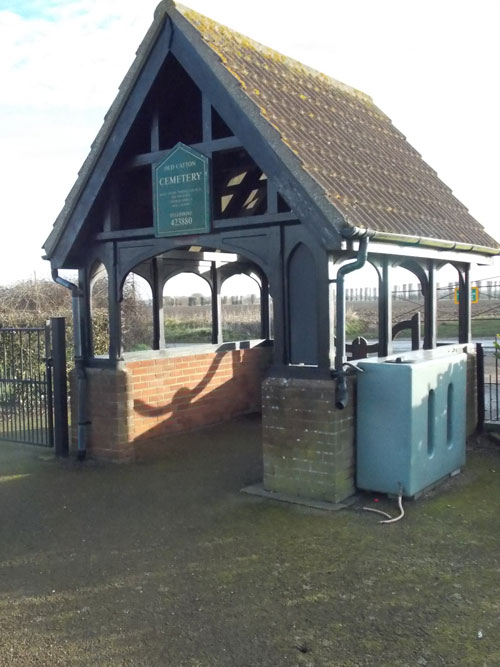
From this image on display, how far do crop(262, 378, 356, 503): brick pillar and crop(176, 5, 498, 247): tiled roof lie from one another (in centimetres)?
175

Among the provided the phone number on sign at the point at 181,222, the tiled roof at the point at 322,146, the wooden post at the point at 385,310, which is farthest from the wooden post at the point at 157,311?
the wooden post at the point at 385,310

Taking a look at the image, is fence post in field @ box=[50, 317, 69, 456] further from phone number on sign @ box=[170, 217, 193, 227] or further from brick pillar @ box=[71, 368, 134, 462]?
phone number on sign @ box=[170, 217, 193, 227]

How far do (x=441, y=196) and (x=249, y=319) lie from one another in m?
24.0

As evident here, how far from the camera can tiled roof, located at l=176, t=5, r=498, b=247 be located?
6934 mm

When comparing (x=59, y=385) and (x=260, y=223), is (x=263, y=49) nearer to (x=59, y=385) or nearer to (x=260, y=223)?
(x=260, y=223)

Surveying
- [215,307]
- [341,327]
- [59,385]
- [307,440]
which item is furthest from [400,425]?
[215,307]

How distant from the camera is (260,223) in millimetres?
7133

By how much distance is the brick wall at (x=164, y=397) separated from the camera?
8.62m

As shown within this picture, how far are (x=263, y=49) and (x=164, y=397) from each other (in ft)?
16.0

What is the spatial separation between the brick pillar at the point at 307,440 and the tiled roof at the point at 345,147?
1.75m

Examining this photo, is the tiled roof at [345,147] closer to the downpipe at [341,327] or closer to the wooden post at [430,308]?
the downpipe at [341,327]

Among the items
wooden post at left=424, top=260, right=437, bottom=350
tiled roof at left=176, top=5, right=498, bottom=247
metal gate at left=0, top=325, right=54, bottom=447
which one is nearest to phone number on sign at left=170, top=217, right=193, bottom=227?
tiled roof at left=176, top=5, right=498, bottom=247

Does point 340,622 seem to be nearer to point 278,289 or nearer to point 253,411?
point 278,289

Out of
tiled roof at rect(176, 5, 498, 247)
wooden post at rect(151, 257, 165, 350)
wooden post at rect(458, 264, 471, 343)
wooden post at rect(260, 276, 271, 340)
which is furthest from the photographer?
wooden post at rect(260, 276, 271, 340)
